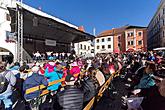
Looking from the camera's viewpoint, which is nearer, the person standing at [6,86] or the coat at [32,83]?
the person standing at [6,86]

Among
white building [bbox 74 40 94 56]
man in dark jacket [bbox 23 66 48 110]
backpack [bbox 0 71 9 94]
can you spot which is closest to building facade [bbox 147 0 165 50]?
white building [bbox 74 40 94 56]

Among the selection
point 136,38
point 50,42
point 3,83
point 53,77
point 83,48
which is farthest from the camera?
point 136,38

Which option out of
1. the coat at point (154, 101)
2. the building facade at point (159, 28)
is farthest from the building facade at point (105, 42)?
the coat at point (154, 101)

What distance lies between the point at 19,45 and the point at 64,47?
2787 centimetres

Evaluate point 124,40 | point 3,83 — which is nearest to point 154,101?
point 3,83

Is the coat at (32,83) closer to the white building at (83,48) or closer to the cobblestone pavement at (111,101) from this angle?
the cobblestone pavement at (111,101)

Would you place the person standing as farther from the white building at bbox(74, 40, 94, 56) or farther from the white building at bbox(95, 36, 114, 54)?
the white building at bbox(95, 36, 114, 54)

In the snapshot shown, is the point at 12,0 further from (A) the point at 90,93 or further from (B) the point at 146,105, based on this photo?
(B) the point at 146,105

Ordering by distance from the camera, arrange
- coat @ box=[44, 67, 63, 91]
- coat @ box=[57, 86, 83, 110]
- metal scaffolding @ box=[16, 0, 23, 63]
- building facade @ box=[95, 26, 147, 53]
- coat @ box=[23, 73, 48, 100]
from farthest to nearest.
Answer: building facade @ box=[95, 26, 147, 53] → metal scaffolding @ box=[16, 0, 23, 63] → coat @ box=[44, 67, 63, 91] → coat @ box=[23, 73, 48, 100] → coat @ box=[57, 86, 83, 110]

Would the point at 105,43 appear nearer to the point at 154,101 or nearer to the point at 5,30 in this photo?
the point at 5,30

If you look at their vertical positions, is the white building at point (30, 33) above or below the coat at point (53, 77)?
above

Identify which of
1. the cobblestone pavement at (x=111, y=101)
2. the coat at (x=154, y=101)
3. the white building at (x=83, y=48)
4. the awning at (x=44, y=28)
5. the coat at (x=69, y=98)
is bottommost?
the cobblestone pavement at (x=111, y=101)

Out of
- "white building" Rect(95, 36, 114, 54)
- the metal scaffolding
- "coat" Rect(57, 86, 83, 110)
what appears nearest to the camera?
"coat" Rect(57, 86, 83, 110)

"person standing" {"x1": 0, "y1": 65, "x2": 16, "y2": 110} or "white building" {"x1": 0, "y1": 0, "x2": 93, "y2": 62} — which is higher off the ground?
"white building" {"x1": 0, "y1": 0, "x2": 93, "y2": 62}
